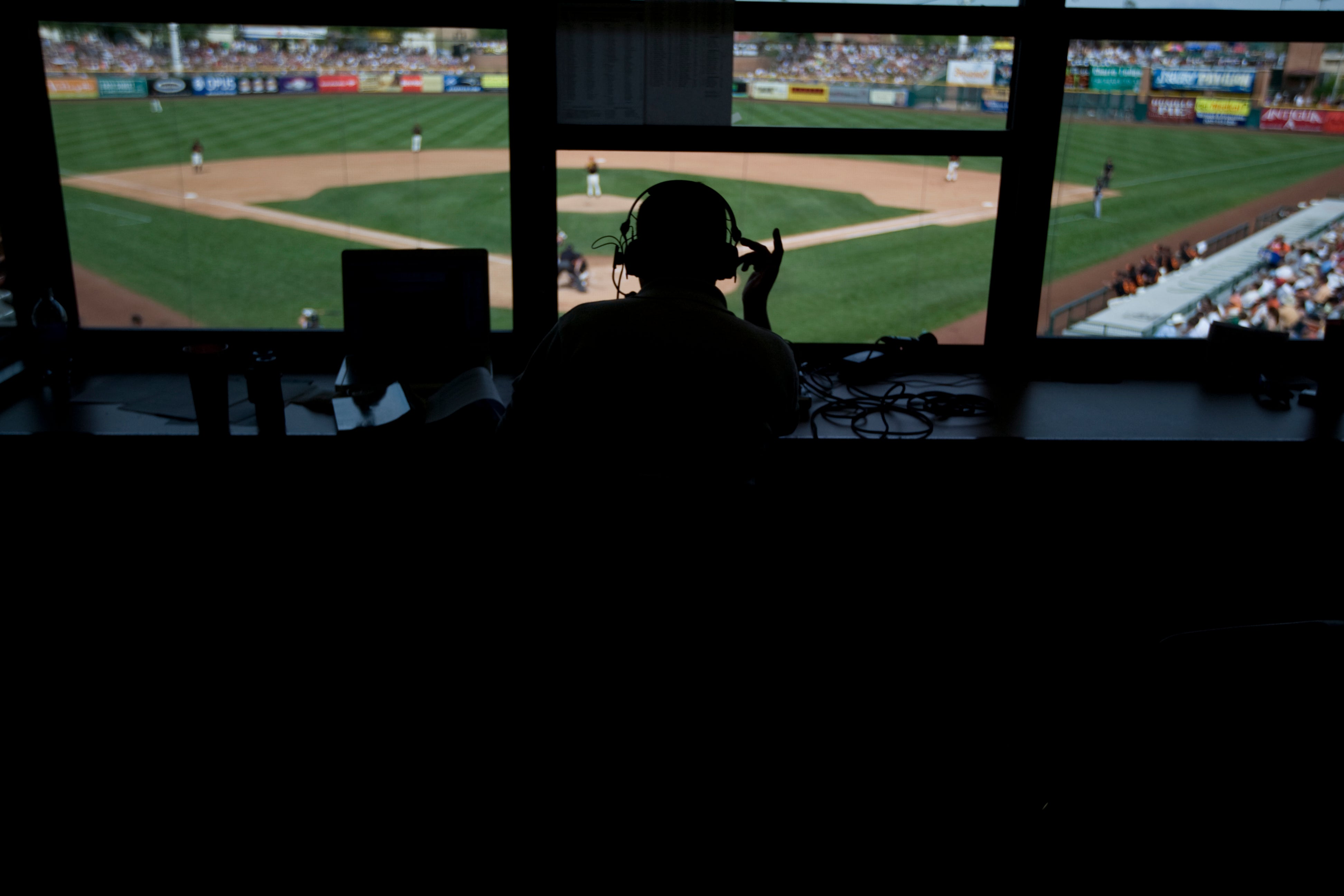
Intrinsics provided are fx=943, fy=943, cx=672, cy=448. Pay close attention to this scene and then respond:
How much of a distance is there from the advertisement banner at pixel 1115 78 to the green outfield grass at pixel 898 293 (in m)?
0.48

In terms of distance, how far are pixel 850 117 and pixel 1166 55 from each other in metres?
Result: 0.95

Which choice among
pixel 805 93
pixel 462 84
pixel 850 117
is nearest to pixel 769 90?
pixel 805 93

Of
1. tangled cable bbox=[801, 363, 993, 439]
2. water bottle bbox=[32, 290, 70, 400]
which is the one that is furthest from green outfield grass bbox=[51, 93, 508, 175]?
tangled cable bbox=[801, 363, 993, 439]

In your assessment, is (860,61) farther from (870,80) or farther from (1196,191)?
(1196,191)

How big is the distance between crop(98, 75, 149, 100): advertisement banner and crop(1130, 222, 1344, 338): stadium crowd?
9.92 ft

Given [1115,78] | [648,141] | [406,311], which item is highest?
[1115,78]

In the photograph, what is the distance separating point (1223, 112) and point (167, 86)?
3134 millimetres

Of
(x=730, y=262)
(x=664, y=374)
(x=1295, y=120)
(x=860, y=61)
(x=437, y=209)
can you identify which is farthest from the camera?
(x=437, y=209)

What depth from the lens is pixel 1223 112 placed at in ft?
9.41

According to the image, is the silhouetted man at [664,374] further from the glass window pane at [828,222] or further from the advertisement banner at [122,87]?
the advertisement banner at [122,87]

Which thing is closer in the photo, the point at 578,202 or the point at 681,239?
the point at 681,239

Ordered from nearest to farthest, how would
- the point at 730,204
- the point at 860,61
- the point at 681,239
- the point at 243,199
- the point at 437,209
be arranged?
1. the point at 681,239
2. the point at 730,204
3. the point at 860,61
4. the point at 437,209
5. the point at 243,199

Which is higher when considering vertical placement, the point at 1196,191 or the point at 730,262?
the point at 1196,191

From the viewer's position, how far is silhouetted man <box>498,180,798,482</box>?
1.53m
